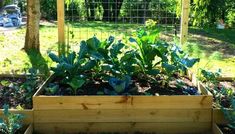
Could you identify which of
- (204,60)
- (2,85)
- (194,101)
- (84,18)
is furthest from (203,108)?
(84,18)

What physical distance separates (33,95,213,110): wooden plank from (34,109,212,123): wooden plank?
0.13 ft

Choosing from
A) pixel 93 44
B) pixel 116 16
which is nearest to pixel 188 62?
pixel 93 44

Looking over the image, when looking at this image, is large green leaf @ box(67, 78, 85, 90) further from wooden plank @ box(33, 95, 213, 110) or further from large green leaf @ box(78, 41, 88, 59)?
large green leaf @ box(78, 41, 88, 59)

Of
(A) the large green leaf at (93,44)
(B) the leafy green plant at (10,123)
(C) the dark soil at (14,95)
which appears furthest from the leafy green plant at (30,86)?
(A) the large green leaf at (93,44)

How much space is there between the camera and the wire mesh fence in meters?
6.74

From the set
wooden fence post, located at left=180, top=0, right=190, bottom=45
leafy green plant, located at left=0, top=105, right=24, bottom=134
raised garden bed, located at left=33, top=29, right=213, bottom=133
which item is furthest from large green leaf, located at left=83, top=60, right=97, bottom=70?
wooden fence post, located at left=180, top=0, right=190, bottom=45

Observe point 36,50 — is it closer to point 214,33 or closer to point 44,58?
point 44,58

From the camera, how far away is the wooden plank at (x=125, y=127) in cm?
382

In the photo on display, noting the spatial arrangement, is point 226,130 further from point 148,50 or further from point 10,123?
point 10,123

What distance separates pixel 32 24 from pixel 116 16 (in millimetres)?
1783

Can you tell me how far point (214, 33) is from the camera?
34.1 ft

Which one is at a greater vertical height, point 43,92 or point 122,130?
point 43,92

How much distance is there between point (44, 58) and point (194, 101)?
10.7 ft

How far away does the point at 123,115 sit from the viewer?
3805 millimetres
